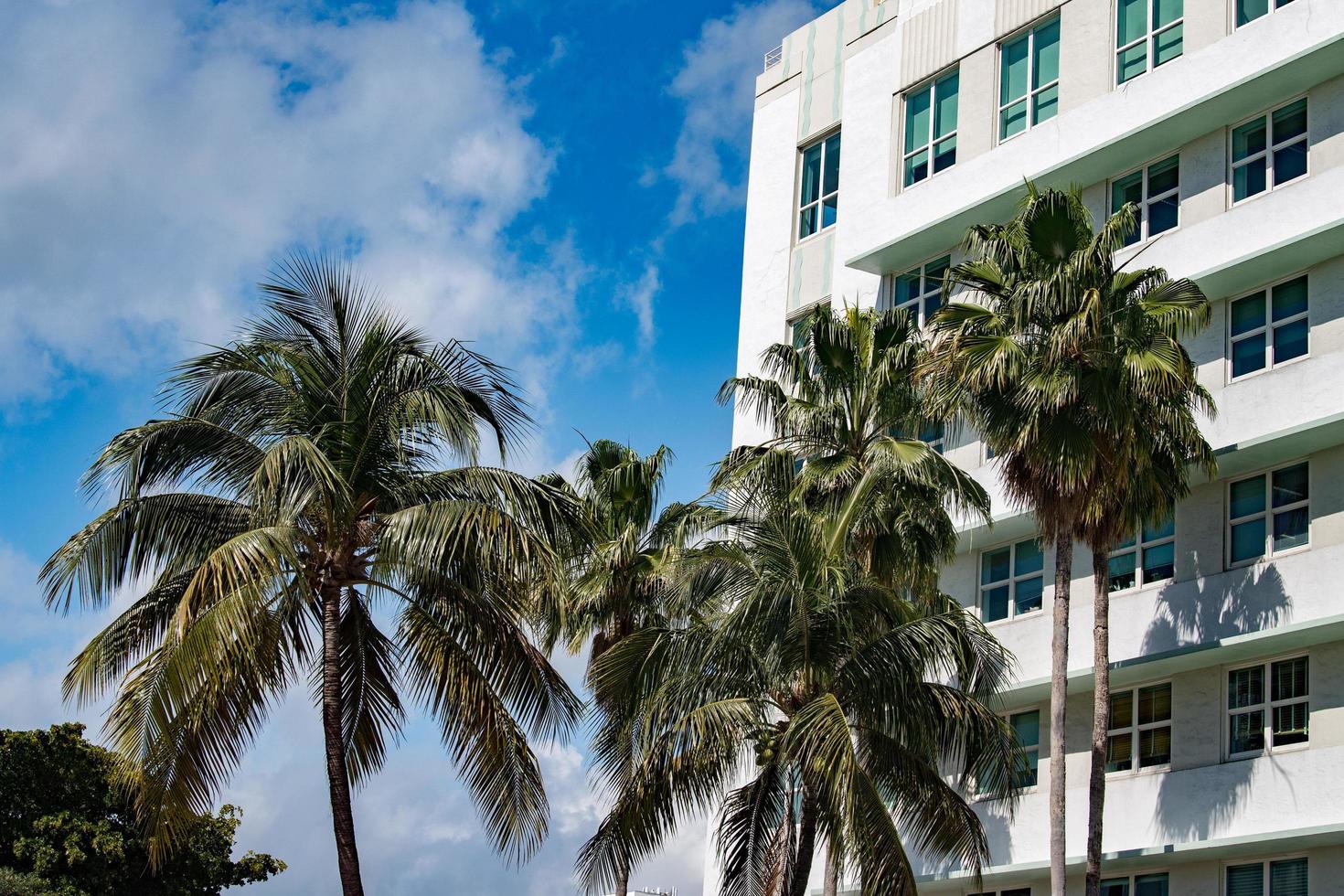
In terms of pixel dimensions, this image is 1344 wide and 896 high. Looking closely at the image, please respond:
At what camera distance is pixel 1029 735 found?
109 feet

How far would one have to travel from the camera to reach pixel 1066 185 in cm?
3484

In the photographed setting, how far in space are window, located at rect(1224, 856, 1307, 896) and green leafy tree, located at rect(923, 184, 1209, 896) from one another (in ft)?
11.5

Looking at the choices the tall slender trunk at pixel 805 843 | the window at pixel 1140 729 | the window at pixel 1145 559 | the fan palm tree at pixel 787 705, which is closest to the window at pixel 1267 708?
the window at pixel 1140 729

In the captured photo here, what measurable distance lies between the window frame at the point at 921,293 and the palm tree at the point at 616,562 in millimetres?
6824

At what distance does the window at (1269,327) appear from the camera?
99.9 ft

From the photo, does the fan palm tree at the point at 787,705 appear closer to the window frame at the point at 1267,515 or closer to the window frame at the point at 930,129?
the window frame at the point at 1267,515

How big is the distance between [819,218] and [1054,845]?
19.1 meters

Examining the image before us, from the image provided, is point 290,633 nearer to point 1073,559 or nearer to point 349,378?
point 349,378

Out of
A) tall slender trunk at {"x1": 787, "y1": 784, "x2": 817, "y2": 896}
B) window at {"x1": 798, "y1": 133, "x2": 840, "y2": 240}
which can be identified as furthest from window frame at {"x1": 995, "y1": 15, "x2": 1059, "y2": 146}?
tall slender trunk at {"x1": 787, "y1": 784, "x2": 817, "y2": 896}

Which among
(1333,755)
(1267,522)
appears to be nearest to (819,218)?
(1267,522)

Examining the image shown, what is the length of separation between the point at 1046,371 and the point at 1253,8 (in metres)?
9.78

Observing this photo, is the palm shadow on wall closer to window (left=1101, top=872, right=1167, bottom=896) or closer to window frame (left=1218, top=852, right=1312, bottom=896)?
window frame (left=1218, top=852, right=1312, bottom=896)

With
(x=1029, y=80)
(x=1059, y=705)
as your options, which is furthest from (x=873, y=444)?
A: (x=1029, y=80)

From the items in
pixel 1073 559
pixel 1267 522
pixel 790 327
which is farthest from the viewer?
pixel 790 327
